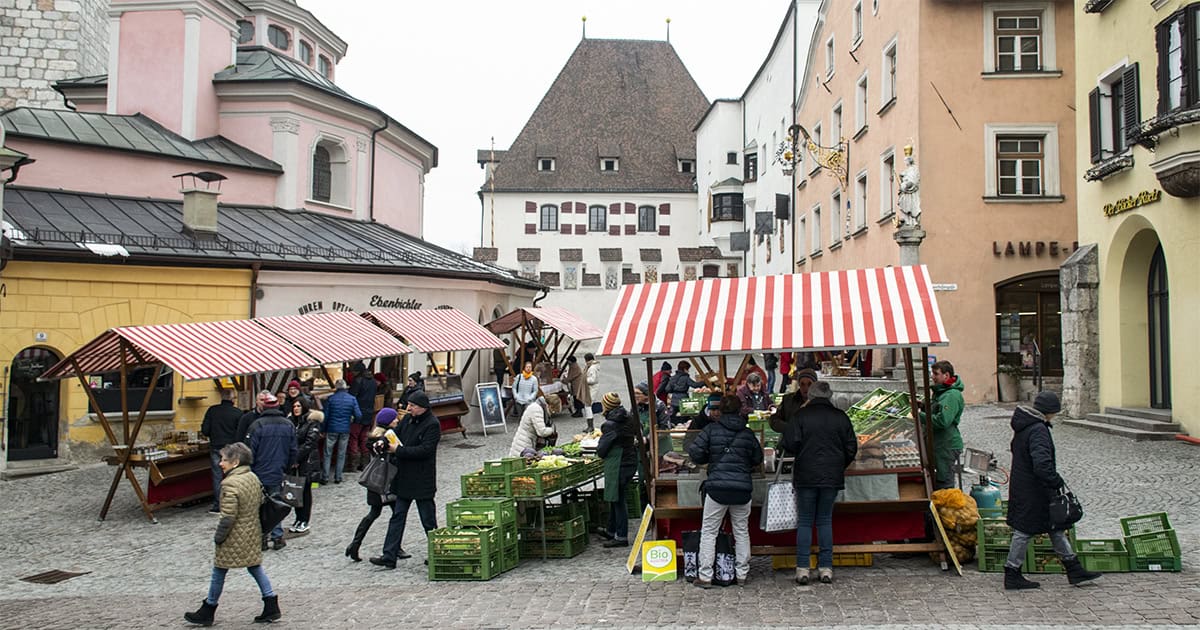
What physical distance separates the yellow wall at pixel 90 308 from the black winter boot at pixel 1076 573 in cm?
1676

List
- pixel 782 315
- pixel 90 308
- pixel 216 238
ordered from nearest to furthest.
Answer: pixel 782 315
pixel 90 308
pixel 216 238

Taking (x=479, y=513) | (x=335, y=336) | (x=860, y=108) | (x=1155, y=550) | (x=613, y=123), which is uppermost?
(x=613, y=123)

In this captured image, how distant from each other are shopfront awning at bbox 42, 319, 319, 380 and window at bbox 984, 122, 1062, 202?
17.1m

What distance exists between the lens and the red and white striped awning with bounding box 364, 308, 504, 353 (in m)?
21.5

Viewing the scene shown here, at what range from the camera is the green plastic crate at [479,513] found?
1045 cm

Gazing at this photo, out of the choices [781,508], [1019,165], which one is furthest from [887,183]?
[781,508]

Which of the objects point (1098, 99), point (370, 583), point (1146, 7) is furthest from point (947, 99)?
point (370, 583)

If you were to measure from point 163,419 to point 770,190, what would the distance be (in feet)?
110

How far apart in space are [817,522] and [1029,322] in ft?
60.7

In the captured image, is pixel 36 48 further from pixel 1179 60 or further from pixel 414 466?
pixel 1179 60

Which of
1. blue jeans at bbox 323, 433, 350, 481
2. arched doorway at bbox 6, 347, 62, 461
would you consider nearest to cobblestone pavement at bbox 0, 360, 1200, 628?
blue jeans at bbox 323, 433, 350, 481

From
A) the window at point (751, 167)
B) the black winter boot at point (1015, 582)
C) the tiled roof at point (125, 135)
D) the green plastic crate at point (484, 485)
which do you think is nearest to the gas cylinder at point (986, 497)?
the black winter boot at point (1015, 582)

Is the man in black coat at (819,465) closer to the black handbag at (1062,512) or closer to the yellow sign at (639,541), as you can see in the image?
the yellow sign at (639,541)

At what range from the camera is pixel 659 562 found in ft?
32.2
